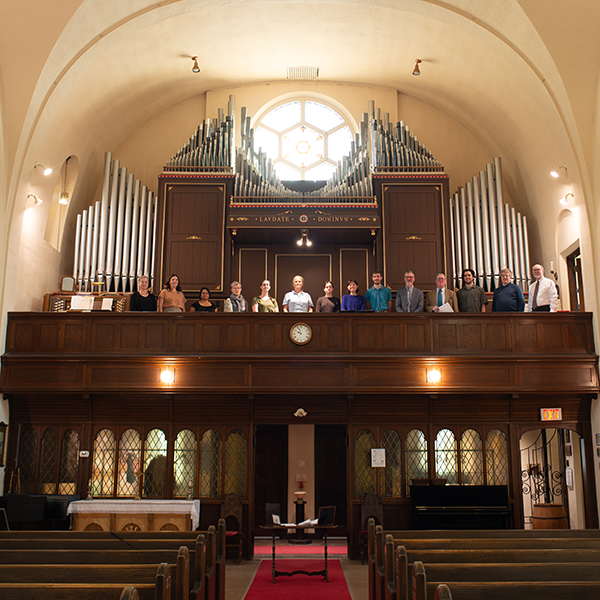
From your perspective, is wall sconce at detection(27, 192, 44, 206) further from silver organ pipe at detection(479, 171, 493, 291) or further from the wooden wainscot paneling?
silver organ pipe at detection(479, 171, 493, 291)

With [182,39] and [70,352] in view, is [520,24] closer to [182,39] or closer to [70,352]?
[182,39]

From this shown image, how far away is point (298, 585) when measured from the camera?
8266 mm

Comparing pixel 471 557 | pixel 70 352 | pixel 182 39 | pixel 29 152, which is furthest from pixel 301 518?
pixel 182 39

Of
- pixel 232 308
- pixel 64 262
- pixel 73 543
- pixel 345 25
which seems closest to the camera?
pixel 73 543

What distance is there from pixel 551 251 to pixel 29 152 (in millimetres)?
9008

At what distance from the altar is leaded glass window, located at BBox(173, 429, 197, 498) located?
0.75 meters

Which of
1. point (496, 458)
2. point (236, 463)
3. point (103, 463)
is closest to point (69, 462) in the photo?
point (103, 463)

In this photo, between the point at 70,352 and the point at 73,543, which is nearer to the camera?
the point at 73,543

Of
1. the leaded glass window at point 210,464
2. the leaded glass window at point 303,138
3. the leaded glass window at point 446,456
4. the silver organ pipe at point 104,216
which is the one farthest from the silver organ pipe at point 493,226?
the silver organ pipe at point 104,216

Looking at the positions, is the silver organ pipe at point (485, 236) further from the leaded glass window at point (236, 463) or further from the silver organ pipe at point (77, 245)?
the silver organ pipe at point (77, 245)

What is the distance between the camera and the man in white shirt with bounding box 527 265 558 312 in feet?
33.2

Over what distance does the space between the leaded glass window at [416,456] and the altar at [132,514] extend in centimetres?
330

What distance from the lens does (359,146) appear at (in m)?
12.6

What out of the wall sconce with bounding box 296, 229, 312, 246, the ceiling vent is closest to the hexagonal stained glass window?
the ceiling vent
